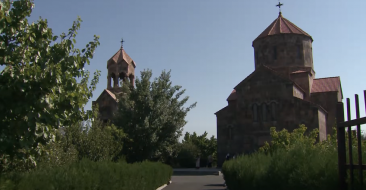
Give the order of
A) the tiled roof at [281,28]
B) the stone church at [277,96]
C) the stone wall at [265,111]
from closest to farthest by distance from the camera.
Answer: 1. the stone wall at [265,111]
2. the stone church at [277,96]
3. the tiled roof at [281,28]

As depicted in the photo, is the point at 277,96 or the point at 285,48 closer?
the point at 277,96

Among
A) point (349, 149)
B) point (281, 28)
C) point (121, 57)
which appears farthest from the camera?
point (121, 57)

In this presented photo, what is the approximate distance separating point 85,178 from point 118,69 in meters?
27.8

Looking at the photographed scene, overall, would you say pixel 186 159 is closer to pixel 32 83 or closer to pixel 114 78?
pixel 114 78

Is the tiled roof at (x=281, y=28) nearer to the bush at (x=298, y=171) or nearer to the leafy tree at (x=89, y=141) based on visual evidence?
the leafy tree at (x=89, y=141)

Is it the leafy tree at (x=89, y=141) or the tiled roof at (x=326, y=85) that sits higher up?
the tiled roof at (x=326, y=85)

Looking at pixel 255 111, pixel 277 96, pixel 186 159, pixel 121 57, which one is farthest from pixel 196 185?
pixel 121 57

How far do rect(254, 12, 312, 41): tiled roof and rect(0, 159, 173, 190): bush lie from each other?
2175 centimetres

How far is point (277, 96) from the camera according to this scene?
27281mm

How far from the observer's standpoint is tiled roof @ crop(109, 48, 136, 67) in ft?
117

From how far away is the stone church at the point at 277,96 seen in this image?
88.3 feet

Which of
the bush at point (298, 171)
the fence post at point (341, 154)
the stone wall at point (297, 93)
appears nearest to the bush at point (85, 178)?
the bush at point (298, 171)

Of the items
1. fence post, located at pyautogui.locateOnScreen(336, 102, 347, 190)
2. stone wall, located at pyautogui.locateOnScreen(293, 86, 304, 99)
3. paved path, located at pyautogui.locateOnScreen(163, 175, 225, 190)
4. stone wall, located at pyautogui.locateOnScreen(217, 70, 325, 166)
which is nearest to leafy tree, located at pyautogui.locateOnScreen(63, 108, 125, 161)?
paved path, located at pyautogui.locateOnScreen(163, 175, 225, 190)

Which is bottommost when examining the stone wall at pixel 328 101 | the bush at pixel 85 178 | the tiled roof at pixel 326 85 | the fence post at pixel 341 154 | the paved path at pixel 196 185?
the paved path at pixel 196 185
